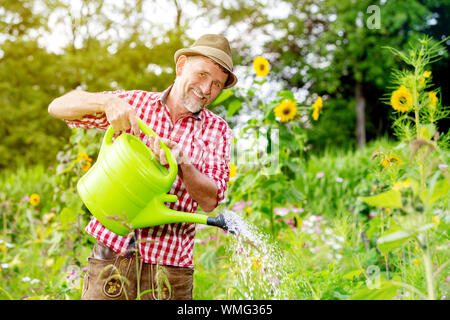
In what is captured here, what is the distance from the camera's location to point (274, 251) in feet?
4.09

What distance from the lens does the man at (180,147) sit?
1.20 metres

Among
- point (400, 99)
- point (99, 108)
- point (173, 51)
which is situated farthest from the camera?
point (173, 51)

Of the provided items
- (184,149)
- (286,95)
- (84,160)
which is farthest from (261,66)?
(184,149)

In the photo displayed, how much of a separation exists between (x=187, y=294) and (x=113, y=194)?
1.61 ft

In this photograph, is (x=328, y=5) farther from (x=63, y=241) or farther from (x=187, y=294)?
(x=187, y=294)

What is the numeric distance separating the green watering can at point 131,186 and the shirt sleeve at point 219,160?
0.17m

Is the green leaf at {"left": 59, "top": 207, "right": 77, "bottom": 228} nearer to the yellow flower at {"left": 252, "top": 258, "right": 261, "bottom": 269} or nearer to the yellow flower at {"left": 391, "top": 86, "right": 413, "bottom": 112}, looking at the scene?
the yellow flower at {"left": 252, "top": 258, "right": 261, "bottom": 269}

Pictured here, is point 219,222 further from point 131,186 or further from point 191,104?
point 191,104

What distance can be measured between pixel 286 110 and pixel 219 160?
1238mm

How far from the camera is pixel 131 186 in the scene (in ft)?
3.42

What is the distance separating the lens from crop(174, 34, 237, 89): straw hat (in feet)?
4.01

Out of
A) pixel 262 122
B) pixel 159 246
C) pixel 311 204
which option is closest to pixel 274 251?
pixel 159 246

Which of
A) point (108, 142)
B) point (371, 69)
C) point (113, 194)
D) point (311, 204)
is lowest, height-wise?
point (113, 194)

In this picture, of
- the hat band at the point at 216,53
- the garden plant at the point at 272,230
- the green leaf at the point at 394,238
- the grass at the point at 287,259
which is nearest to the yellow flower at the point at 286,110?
the garden plant at the point at 272,230
